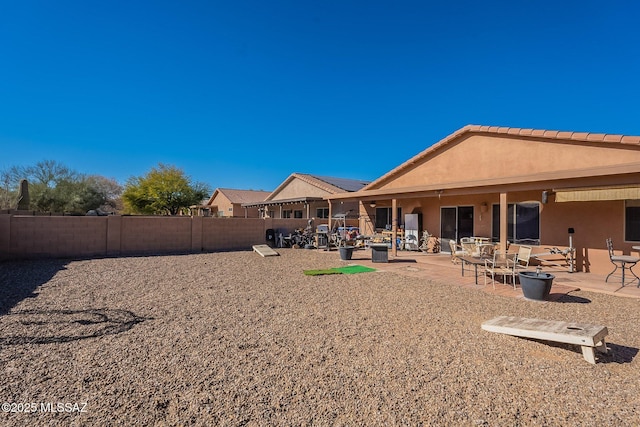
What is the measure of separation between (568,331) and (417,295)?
307cm

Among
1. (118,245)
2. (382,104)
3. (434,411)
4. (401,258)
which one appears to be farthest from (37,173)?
(434,411)

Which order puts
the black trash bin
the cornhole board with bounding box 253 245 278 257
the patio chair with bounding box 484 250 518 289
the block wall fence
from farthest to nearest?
1. the black trash bin
2. the cornhole board with bounding box 253 245 278 257
3. the block wall fence
4. the patio chair with bounding box 484 250 518 289

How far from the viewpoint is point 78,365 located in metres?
3.42

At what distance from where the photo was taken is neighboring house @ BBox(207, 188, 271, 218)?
1393 inches

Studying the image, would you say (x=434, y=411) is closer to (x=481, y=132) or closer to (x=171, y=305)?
(x=171, y=305)

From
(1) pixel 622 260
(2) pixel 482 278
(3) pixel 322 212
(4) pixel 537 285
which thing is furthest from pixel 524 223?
(3) pixel 322 212

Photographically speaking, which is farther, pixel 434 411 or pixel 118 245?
pixel 118 245

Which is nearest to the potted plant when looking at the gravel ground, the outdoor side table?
the gravel ground

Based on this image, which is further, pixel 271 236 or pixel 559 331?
pixel 271 236

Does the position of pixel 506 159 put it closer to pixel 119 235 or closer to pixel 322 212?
pixel 119 235

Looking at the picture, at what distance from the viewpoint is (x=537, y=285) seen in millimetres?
6117

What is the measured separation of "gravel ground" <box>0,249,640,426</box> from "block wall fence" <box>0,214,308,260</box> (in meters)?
6.65

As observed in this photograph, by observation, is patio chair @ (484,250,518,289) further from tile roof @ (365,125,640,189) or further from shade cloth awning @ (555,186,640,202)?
tile roof @ (365,125,640,189)

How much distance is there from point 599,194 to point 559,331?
18.9ft
